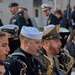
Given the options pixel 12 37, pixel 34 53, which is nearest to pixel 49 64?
pixel 34 53

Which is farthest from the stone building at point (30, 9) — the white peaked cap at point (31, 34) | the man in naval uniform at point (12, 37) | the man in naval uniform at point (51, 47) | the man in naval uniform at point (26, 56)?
the man in naval uniform at point (26, 56)

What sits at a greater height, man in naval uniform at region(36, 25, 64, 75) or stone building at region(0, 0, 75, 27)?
man in naval uniform at region(36, 25, 64, 75)

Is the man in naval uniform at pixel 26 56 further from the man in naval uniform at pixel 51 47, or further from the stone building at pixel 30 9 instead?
the stone building at pixel 30 9

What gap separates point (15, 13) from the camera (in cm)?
787

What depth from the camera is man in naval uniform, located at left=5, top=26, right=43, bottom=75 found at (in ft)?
12.9

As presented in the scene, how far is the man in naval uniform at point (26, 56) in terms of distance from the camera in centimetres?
393

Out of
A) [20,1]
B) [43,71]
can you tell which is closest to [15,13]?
[43,71]

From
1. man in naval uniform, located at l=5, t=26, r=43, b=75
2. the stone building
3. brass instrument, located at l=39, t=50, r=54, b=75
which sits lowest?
the stone building

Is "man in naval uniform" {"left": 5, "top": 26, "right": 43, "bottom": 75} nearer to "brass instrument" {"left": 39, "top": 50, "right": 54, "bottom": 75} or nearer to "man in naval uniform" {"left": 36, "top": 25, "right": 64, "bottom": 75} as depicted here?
"brass instrument" {"left": 39, "top": 50, "right": 54, "bottom": 75}

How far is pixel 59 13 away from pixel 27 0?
14679mm

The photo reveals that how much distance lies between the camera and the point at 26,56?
402cm

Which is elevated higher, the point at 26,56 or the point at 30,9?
the point at 26,56

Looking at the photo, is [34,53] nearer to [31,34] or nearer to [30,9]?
[31,34]

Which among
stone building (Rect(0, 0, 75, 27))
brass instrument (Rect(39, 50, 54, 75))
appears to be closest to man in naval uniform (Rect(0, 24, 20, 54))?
brass instrument (Rect(39, 50, 54, 75))
